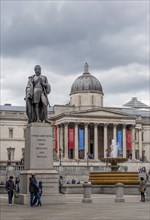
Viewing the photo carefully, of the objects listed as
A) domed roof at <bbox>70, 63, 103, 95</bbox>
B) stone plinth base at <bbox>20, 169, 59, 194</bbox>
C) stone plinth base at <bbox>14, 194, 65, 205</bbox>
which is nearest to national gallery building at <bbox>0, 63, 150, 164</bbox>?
domed roof at <bbox>70, 63, 103, 95</bbox>

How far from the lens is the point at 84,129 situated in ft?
377

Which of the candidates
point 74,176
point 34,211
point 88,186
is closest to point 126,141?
point 74,176

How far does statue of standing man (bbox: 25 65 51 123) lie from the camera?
28.7 meters

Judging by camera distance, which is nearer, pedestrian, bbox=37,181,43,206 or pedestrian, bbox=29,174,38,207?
pedestrian, bbox=29,174,38,207

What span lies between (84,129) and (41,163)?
87.0 metres

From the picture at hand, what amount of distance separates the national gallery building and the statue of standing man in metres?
79.2

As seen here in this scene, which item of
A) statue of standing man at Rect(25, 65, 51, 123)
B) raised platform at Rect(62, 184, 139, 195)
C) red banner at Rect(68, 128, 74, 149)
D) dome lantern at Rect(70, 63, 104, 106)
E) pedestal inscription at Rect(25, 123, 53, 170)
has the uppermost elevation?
dome lantern at Rect(70, 63, 104, 106)

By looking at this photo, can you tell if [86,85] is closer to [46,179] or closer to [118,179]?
[118,179]

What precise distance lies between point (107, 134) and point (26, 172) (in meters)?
91.0

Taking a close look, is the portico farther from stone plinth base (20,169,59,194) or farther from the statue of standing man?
stone plinth base (20,169,59,194)

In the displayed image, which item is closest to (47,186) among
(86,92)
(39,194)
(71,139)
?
(39,194)

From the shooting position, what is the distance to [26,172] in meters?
28.0

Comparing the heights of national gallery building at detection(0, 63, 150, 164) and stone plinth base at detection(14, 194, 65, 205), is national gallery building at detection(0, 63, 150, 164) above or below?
above

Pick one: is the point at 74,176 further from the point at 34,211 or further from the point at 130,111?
the point at 130,111
